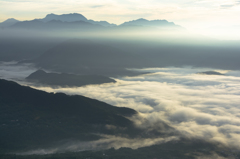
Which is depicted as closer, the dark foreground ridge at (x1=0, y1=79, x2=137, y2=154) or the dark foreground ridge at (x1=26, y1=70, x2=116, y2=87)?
the dark foreground ridge at (x1=0, y1=79, x2=137, y2=154)

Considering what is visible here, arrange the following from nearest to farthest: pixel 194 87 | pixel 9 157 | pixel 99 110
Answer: pixel 9 157
pixel 99 110
pixel 194 87

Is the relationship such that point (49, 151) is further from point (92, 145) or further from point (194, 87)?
point (194, 87)

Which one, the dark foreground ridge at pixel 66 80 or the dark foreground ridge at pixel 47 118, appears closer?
the dark foreground ridge at pixel 47 118

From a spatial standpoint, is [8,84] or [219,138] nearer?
[219,138]

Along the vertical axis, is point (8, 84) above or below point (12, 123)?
above

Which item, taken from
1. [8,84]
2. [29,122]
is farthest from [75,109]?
[8,84]

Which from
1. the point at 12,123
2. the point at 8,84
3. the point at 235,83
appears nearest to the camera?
the point at 12,123

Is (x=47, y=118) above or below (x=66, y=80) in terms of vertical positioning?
above

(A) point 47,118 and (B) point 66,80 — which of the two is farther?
(B) point 66,80
